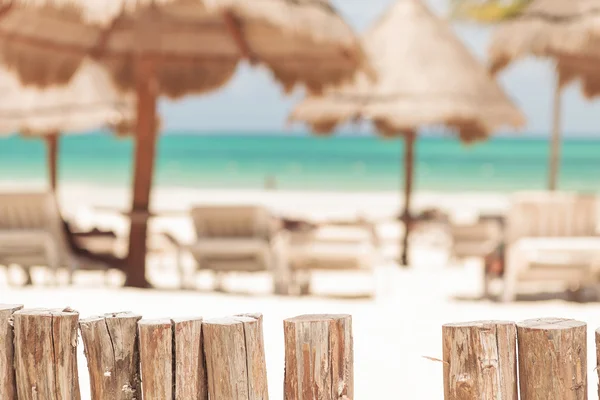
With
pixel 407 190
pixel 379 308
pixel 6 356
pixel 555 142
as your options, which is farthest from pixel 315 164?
pixel 6 356

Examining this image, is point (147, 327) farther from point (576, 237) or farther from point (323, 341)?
point (576, 237)

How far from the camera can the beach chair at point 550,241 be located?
6.74m

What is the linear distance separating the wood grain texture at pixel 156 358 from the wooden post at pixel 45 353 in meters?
0.22

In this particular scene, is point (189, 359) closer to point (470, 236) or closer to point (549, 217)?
point (549, 217)

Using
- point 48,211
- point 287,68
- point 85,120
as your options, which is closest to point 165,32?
point 287,68

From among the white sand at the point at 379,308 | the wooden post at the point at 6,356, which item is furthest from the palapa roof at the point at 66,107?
the wooden post at the point at 6,356

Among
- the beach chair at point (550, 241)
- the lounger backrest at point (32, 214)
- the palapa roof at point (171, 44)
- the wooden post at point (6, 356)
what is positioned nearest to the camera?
the wooden post at point (6, 356)

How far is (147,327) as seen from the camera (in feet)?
7.69

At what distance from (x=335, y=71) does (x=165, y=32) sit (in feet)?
4.88

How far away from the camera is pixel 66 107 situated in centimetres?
1070

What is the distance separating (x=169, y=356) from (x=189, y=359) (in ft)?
0.19

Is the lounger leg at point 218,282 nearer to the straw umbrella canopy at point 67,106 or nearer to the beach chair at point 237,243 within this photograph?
the beach chair at point 237,243

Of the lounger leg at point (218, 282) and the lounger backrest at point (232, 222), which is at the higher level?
the lounger backrest at point (232, 222)

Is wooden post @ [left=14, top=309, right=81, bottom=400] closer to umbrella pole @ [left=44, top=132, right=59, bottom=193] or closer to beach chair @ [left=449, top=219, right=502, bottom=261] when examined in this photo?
beach chair @ [left=449, top=219, right=502, bottom=261]
